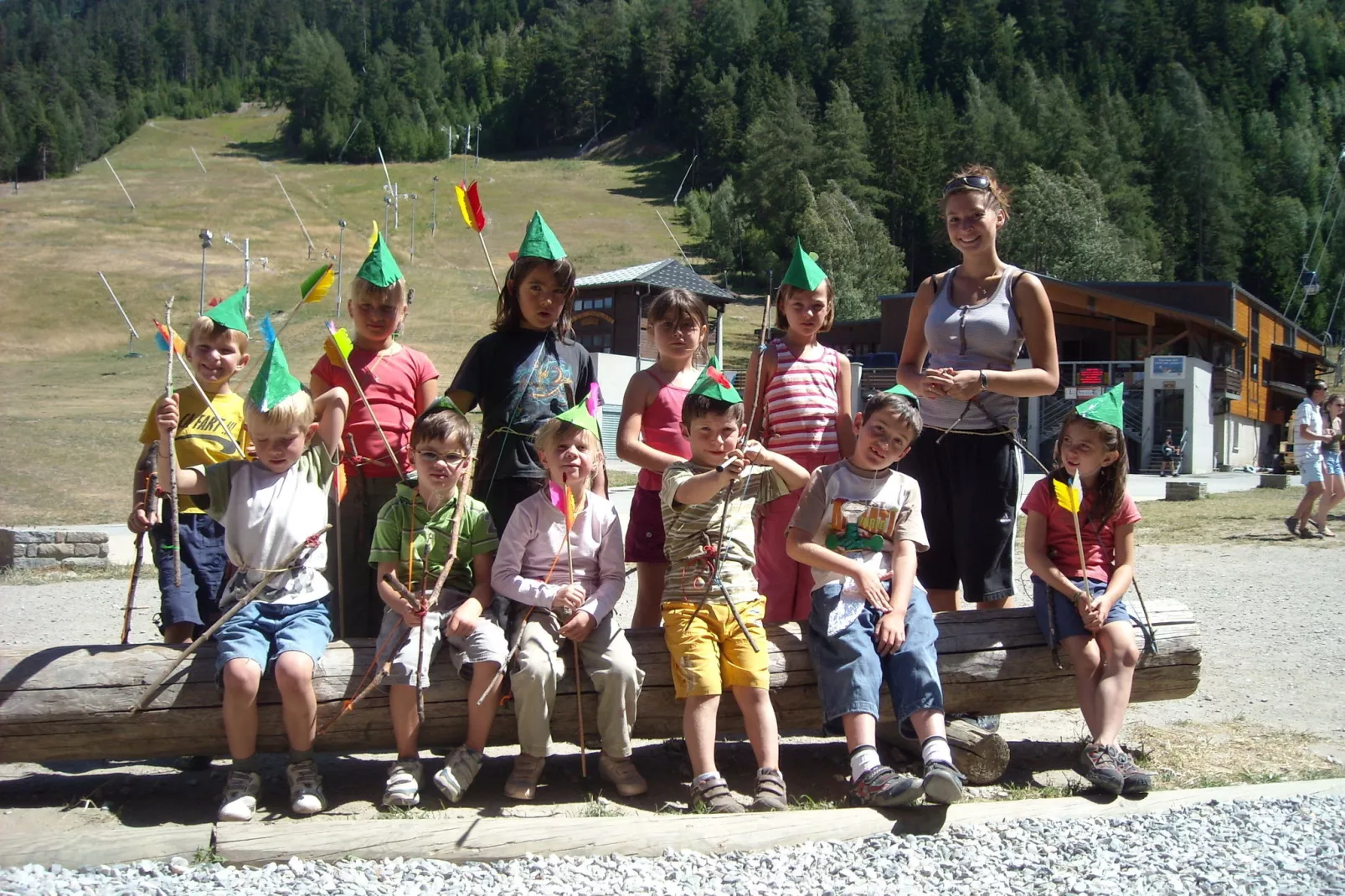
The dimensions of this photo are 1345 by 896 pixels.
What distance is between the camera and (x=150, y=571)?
10.9 m

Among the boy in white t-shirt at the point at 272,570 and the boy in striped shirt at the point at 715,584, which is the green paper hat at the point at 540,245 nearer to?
the boy in striped shirt at the point at 715,584

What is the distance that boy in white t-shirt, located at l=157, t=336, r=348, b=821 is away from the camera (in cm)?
400

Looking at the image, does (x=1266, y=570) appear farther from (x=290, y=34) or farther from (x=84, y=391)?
(x=290, y=34)

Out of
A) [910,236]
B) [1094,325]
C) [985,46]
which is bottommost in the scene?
[1094,325]

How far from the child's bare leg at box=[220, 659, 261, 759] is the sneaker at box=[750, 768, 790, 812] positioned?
74.7 inches

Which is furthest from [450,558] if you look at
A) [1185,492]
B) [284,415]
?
[1185,492]

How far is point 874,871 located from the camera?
11.1 ft

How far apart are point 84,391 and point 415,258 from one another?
3191cm

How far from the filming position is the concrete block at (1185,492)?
19.0 m

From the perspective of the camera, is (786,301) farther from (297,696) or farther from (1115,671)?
(297,696)

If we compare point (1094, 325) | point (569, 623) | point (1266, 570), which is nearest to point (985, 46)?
point (1094, 325)

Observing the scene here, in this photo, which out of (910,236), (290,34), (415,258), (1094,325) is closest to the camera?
(1094,325)

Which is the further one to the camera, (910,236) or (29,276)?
(910,236)

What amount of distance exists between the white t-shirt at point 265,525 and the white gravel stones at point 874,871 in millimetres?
1081
